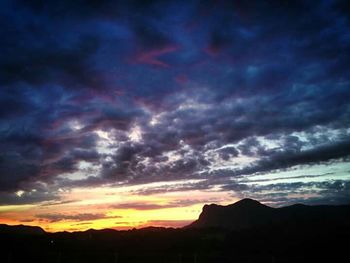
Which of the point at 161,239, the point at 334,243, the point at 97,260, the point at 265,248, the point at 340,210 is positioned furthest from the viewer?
the point at 340,210

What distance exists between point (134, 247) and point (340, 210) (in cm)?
12350

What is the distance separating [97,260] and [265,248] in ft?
142

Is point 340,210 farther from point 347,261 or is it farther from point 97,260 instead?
point 97,260

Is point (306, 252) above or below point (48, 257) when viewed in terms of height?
below

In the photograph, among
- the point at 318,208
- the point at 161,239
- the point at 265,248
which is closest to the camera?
the point at 265,248

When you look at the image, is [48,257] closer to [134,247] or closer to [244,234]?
[134,247]

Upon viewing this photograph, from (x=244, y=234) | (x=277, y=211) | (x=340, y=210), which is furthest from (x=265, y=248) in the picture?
(x=277, y=211)

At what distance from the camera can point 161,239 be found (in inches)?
3509

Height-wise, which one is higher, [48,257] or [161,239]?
[48,257]

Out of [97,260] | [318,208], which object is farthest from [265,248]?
[318,208]

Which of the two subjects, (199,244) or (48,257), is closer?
(48,257)

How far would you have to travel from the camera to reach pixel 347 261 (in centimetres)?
4122

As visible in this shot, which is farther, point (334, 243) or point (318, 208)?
point (318, 208)

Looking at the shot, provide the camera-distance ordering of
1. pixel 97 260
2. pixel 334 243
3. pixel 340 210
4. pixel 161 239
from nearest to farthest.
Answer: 1. pixel 97 260
2. pixel 334 243
3. pixel 161 239
4. pixel 340 210
